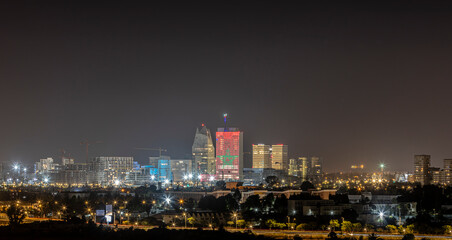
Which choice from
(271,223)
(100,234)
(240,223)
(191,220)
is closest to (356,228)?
(271,223)

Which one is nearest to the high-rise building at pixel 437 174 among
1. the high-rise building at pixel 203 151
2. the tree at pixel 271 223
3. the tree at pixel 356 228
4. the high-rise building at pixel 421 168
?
the high-rise building at pixel 421 168

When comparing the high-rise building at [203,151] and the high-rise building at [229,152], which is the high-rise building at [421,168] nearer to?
the high-rise building at [229,152]

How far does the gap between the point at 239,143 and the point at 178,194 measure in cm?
5384

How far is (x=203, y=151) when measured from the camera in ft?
645

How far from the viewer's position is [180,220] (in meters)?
64.4

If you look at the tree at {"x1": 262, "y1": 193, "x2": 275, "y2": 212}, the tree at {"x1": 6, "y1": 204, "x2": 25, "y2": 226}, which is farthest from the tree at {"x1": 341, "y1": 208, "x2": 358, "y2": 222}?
the tree at {"x1": 6, "y1": 204, "x2": 25, "y2": 226}

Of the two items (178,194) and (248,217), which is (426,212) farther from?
(178,194)

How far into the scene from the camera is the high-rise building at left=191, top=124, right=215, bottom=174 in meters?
194

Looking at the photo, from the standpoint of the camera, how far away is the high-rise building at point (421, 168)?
17050cm

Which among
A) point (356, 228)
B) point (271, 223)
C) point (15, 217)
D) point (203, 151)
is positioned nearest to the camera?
point (15, 217)

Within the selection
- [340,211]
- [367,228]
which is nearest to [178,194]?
[340,211]

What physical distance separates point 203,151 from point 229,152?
34206 mm

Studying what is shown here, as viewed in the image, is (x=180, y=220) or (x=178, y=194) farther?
(x=178, y=194)

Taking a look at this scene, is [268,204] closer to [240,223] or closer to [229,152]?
[240,223]
